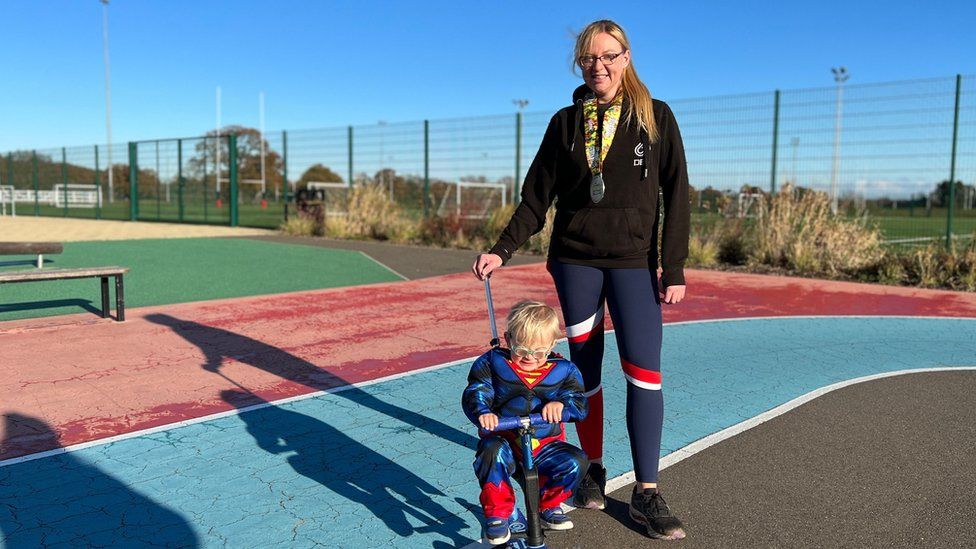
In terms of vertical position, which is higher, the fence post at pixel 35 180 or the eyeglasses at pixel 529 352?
the fence post at pixel 35 180

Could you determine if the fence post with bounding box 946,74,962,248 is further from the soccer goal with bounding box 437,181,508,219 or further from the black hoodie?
the black hoodie

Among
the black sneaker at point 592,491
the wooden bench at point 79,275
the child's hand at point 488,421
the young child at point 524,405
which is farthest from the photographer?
the wooden bench at point 79,275

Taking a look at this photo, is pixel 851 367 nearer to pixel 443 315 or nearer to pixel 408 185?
pixel 443 315

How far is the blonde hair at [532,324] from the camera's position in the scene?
2.81 meters

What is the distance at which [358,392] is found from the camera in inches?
200

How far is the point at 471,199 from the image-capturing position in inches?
712

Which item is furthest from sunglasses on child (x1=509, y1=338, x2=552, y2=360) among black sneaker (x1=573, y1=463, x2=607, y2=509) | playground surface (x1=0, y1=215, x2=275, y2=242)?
playground surface (x1=0, y1=215, x2=275, y2=242)

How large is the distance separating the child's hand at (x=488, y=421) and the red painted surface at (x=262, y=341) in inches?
101

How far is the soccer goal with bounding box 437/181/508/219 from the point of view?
17.5 m

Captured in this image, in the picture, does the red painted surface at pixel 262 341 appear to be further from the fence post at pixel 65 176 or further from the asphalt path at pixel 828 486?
the fence post at pixel 65 176

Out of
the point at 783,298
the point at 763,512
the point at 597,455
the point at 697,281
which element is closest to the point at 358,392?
the point at 597,455

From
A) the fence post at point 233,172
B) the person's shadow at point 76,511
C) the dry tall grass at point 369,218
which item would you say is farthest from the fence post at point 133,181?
the person's shadow at point 76,511

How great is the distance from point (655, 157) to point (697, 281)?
8.50 m

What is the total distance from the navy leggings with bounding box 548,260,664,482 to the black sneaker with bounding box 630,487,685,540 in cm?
8
